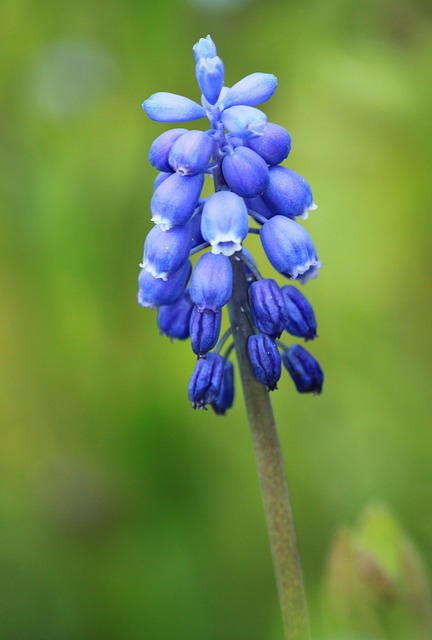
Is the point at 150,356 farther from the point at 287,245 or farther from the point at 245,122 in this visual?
the point at 245,122

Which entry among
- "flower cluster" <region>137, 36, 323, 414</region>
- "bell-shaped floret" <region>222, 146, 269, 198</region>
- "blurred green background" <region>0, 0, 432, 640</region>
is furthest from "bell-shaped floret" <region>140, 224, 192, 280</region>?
"blurred green background" <region>0, 0, 432, 640</region>

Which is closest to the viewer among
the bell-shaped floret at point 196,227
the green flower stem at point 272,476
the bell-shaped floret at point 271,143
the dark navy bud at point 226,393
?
the bell-shaped floret at point 271,143

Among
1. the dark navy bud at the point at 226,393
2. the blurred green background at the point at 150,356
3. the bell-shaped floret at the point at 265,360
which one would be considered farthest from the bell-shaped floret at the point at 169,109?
the blurred green background at the point at 150,356

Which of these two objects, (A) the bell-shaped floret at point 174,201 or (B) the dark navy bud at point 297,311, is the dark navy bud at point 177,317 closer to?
(B) the dark navy bud at point 297,311

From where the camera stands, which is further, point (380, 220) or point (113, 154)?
point (380, 220)

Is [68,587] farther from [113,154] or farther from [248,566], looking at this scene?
[113,154]

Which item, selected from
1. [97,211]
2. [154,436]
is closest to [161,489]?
[154,436]
